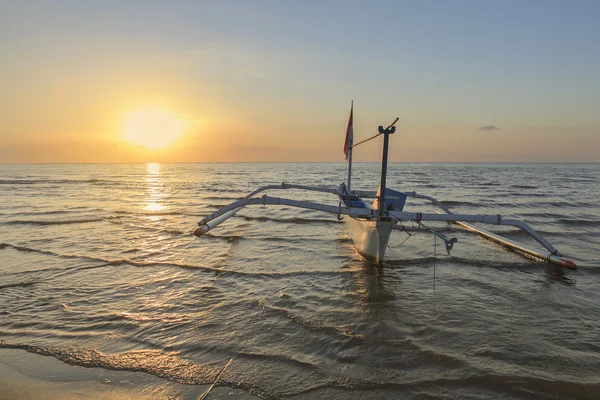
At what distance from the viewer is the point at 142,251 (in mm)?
10086

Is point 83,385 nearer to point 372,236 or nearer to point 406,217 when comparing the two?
point 372,236

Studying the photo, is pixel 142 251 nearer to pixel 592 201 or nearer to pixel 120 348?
pixel 120 348

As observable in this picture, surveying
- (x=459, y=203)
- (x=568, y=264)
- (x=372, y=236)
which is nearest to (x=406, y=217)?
(x=372, y=236)

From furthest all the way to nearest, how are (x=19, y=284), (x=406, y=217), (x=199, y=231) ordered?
(x=199, y=231)
(x=406, y=217)
(x=19, y=284)

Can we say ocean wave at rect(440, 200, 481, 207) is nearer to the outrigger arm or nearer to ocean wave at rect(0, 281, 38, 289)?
the outrigger arm

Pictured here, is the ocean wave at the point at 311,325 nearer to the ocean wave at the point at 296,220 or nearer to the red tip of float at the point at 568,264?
the red tip of float at the point at 568,264

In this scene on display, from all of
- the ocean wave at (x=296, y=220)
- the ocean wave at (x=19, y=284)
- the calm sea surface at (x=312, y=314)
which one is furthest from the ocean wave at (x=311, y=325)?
A: the ocean wave at (x=296, y=220)

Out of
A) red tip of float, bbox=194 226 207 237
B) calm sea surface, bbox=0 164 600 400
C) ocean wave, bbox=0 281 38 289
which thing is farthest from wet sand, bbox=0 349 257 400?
red tip of float, bbox=194 226 207 237

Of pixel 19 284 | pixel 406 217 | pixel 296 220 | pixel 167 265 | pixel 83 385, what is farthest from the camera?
pixel 296 220

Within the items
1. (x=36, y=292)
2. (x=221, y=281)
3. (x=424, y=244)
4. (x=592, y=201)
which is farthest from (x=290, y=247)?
(x=592, y=201)

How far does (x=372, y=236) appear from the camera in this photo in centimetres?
827

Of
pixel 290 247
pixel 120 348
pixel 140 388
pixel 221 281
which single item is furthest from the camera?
pixel 290 247

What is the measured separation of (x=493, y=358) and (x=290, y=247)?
700cm

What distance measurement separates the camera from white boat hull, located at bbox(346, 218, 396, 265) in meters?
7.64
